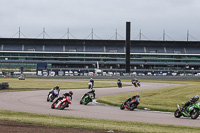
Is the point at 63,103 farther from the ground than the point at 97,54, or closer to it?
closer to it

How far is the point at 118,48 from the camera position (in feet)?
544

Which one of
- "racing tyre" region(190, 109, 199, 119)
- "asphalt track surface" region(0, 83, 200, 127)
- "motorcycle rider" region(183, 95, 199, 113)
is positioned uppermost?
"motorcycle rider" region(183, 95, 199, 113)

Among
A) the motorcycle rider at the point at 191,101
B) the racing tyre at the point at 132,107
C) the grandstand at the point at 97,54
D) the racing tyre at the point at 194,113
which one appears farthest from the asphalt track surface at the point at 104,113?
the grandstand at the point at 97,54

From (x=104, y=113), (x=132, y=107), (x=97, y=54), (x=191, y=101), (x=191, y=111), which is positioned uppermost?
(x=97, y=54)

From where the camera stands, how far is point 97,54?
158 meters

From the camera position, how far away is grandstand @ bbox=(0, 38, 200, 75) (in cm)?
15538

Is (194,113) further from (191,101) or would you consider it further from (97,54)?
(97,54)

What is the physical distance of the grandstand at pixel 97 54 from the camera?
155375mm

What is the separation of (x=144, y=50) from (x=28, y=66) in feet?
171

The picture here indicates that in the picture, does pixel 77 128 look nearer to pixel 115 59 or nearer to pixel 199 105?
pixel 199 105

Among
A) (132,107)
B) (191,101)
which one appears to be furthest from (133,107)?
(191,101)

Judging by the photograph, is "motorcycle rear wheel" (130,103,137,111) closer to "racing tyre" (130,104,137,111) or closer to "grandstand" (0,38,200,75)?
"racing tyre" (130,104,137,111)

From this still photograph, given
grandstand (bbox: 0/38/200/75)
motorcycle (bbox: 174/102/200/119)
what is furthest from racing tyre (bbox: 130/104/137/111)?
grandstand (bbox: 0/38/200/75)

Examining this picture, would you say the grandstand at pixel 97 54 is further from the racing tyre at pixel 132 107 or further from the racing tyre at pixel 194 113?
the racing tyre at pixel 194 113
